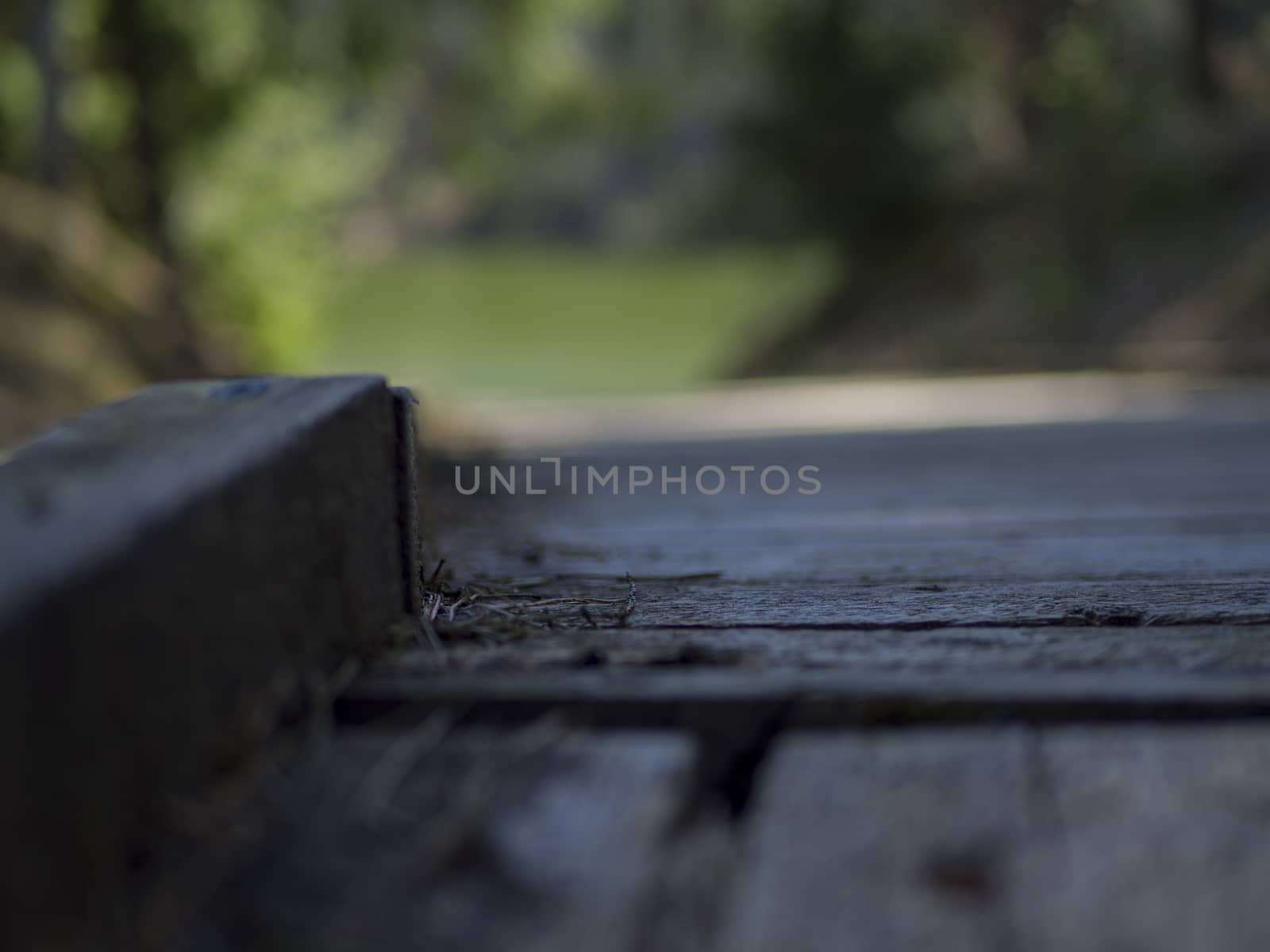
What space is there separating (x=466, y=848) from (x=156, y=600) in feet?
0.91

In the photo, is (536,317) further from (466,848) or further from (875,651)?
(466,848)

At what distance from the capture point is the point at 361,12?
1435cm

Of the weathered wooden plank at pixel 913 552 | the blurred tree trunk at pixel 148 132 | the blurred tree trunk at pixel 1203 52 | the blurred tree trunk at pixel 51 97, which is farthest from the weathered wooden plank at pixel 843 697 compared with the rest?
the blurred tree trunk at pixel 1203 52

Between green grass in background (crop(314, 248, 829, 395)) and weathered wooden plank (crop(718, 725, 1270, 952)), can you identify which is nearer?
weathered wooden plank (crop(718, 725, 1270, 952))

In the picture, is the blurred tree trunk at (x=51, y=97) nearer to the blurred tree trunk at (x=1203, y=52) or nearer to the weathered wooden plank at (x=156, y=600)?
the weathered wooden plank at (x=156, y=600)

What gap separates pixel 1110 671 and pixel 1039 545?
5.00 ft

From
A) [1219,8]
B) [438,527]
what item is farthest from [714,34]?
[438,527]

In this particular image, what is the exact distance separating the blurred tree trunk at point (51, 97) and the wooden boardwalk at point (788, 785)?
34.4ft

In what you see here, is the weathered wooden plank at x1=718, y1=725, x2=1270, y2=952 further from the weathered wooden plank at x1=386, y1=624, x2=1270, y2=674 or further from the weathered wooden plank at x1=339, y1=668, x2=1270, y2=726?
the weathered wooden plank at x1=386, y1=624, x2=1270, y2=674

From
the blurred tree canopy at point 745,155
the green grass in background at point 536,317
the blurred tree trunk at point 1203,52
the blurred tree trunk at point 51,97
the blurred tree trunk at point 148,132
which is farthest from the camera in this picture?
the green grass in background at point 536,317

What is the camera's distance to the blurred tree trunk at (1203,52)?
18875mm

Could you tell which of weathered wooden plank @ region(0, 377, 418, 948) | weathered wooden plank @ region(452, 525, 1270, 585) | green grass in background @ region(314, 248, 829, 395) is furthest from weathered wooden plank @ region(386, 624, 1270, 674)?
green grass in background @ region(314, 248, 829, 395)

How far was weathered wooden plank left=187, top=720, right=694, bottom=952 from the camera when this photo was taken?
2.81 ft

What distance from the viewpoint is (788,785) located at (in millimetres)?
999
